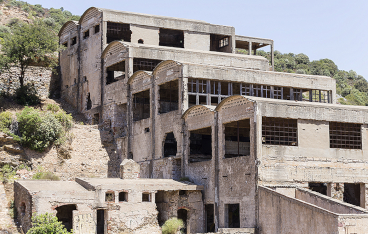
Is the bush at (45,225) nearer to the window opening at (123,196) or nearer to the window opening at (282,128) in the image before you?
the window opening at (123,196)

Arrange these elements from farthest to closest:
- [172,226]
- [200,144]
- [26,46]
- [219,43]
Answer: [219,43]
[26,46]
[200,144]
[172,226]

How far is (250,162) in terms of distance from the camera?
3020cm

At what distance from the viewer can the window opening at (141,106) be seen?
42.0 m

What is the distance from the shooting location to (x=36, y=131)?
37.3 metres

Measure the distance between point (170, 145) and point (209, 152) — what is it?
289cm

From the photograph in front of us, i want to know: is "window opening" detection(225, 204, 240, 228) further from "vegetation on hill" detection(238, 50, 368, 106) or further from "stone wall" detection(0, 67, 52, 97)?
"vegetation on hill" detection(238, 50, 368, 106)

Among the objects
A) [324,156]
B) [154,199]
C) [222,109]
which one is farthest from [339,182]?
[154,199]

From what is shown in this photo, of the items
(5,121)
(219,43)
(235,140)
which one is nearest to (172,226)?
(235,140)

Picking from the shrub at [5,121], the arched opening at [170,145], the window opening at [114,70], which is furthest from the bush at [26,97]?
the arched opening at [170,145]

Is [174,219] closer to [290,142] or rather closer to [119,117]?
[290,142]

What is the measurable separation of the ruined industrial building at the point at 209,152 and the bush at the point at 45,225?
3.84 feet

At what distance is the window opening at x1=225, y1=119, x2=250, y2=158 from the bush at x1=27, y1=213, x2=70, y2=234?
487 inches

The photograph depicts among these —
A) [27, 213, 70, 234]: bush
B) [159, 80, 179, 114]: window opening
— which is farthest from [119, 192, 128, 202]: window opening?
[159, 80, 179, 114]: window opening

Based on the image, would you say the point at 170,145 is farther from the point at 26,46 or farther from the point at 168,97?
the point at 26,46
